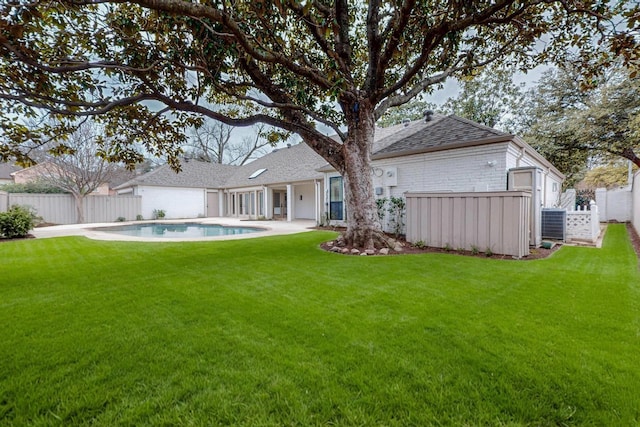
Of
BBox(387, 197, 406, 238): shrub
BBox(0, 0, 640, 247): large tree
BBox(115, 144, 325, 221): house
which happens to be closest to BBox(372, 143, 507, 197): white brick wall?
BBox(387, 197, 406, 238): shrub

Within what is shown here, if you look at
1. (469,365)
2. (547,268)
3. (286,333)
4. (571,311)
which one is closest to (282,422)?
(286,333)

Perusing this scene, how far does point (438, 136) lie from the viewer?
9992 millimetres

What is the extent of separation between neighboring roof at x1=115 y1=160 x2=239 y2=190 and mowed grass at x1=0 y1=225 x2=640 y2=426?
17.6 meters

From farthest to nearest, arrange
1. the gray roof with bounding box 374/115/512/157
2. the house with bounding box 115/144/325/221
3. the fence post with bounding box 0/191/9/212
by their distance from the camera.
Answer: the house with bounding box 115/144/325/221 → the fence post with bounding box 0/191/9/212 → the gray roof with bounding box 374/115/512/157

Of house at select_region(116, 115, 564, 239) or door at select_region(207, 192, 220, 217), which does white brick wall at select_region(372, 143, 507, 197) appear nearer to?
house at select_region(116, 115, 564, 239)

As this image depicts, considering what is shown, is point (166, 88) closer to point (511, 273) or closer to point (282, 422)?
point (282, 422)

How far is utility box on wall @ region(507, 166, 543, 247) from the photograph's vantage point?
7555 mm

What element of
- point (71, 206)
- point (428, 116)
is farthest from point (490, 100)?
point (71, 206)

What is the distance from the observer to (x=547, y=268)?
17.5ft

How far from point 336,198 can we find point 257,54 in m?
9.04

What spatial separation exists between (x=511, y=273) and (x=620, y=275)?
1680 mm

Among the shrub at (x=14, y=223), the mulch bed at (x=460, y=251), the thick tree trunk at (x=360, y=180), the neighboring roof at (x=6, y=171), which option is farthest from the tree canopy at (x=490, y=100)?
the neighboring roof at (x=6, y=171)

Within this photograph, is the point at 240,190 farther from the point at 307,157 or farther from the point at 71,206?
the point at 71,206

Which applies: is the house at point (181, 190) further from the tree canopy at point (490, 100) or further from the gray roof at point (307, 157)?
the tree canopy at point (490, 100)
